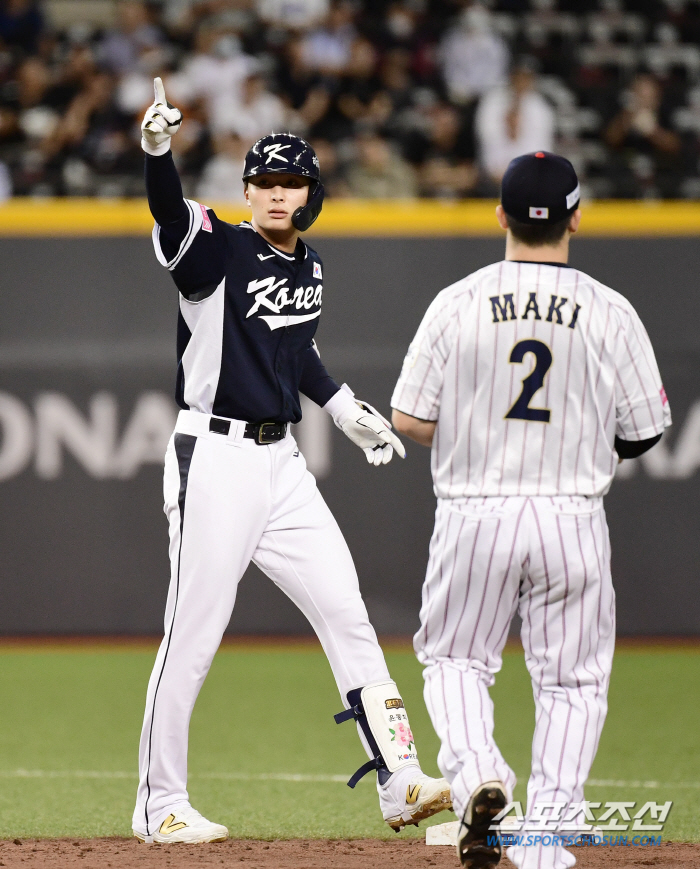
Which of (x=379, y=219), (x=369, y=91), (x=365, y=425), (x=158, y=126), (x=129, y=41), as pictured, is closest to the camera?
(x=158, y=126)

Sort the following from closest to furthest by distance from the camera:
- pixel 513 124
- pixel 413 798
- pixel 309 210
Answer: pixel 413 798 → pixel 309 210 → pixel 513 124

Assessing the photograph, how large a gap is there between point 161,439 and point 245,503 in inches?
194

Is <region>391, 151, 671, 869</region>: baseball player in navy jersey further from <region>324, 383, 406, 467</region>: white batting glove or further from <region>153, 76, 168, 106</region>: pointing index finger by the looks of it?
<region>153, 76, 168, 106</region>: pointing index finger

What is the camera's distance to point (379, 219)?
891 centimetres

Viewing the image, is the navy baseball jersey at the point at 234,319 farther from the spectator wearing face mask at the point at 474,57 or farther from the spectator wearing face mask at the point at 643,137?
the spectator wearing face mask at the point at 474,57

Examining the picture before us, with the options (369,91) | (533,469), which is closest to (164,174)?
(533,469)

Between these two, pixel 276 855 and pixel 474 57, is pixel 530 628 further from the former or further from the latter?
pixel 474 57

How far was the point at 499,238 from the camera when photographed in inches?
349

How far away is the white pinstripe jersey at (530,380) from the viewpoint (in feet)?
11.4

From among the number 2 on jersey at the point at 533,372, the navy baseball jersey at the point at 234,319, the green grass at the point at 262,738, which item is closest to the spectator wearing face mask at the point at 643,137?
the green grass at the point at 262,738

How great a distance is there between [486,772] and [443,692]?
267mm

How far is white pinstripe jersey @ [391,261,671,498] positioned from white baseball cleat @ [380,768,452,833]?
106 cm

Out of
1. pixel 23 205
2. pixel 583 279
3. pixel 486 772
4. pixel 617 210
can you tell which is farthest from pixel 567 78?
pixel 486 772

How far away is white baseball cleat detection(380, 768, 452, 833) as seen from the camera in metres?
4.01
